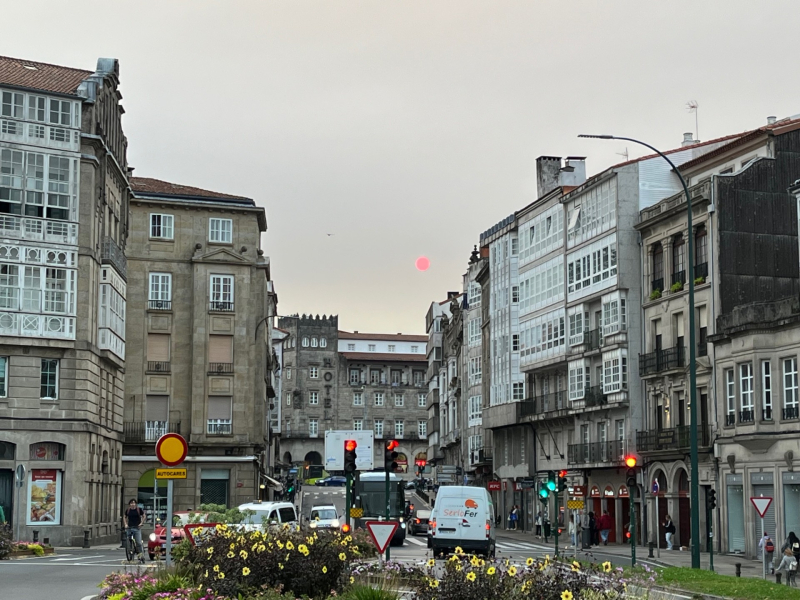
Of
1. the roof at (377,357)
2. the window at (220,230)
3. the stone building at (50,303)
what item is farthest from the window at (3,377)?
the roof at (377,357)

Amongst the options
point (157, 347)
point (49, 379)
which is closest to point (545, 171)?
point (157, 347)

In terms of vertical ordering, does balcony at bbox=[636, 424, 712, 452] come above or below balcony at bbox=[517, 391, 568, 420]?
below

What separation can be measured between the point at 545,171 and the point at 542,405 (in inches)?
577

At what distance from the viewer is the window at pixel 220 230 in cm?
7488

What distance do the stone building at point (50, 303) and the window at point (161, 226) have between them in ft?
61.4

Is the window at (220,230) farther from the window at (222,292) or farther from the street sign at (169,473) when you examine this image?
the street sign at (169,473)

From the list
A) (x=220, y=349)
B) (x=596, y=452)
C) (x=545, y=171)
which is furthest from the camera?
(x=545, y=171)

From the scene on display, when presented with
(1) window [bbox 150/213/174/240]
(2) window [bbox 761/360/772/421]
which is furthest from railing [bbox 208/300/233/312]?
(2) window [bbox 761/360/772/421]

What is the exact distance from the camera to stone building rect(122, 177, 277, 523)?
7238 cm

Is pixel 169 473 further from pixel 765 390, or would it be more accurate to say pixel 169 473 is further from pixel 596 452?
pixel 596 452

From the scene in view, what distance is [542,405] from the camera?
7012 centimetres

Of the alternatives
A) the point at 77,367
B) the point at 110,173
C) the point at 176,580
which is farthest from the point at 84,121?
the point at 176,580

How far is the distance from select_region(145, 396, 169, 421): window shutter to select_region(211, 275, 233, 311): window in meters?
5.85

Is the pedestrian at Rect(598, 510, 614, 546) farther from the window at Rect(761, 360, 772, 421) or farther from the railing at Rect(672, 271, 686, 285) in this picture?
the window at Rect(761, 360, 772, 421)
